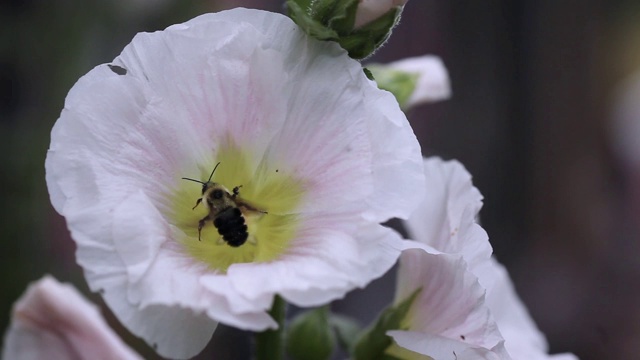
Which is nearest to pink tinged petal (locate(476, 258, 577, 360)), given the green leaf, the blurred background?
the green leaf

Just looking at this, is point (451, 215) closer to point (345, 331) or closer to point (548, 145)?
point (345, 331)

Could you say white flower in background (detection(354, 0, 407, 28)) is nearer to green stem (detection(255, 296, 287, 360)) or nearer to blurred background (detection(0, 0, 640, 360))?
green stem (detection(255, 296, 287, 360))

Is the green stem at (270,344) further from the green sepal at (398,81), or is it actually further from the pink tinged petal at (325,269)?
the green sepal at (398,81)

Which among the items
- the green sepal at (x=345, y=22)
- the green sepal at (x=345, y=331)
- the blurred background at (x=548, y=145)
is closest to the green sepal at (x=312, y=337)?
the green sepal at (x=345, y=331)

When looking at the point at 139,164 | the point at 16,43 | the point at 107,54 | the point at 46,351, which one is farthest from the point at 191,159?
the point at 107,54

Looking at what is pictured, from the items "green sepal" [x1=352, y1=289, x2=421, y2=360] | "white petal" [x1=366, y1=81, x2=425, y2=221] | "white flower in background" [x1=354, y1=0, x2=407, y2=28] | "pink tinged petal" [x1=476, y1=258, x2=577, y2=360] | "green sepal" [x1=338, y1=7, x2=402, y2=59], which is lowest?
"pink tinged petal" [x1=476, y1=258, x2=577, y2=360]

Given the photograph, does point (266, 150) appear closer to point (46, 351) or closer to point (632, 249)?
point (46, 351)

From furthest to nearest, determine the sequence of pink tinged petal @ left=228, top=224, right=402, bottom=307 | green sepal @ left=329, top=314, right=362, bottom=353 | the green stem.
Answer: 1. green sepal @ left=329, top=314, right=362, bottom=353
2. the green stem
3. pink tinged petal @ left=228, top=224, right=402, bottom=307

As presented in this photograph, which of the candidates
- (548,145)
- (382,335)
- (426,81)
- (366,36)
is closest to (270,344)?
(382,335)
